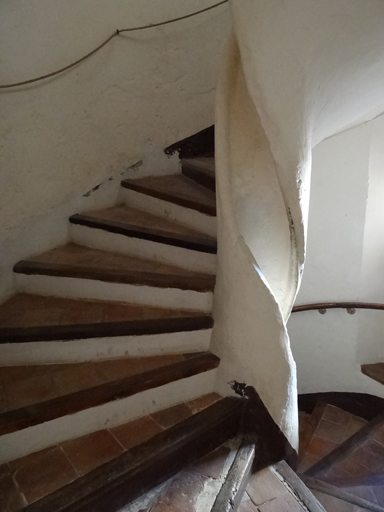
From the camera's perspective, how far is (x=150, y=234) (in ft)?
6.19

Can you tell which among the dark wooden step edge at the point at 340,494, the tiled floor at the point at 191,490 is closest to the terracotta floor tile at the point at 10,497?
the tiled floor at the point at 191,490

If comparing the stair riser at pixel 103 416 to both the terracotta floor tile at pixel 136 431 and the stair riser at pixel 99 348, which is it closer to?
the terracotta floor tile at pixel 136 431

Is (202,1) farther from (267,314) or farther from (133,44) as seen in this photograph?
(267,314)

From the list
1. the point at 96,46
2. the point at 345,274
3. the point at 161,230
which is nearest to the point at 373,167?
the point at 345,274

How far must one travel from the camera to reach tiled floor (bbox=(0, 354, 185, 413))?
1.39 meters

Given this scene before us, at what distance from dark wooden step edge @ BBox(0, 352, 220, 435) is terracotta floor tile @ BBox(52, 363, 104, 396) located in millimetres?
31

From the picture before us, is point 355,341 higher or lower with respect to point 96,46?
Answer: lower

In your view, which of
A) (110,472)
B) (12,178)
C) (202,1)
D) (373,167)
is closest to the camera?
(110,472)

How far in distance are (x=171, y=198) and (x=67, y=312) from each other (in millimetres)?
813

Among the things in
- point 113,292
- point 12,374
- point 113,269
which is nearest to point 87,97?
point 113,269

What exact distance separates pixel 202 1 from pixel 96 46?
888mm

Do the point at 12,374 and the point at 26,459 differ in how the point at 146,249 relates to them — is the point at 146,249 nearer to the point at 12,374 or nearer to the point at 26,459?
the point at 12,374

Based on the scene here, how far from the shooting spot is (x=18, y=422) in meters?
1.29

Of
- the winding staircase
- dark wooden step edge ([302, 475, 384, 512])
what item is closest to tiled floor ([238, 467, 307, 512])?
the winding staircase
